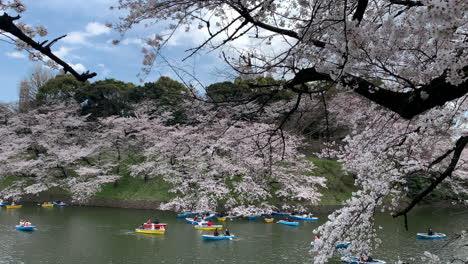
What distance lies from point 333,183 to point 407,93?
2210 cm

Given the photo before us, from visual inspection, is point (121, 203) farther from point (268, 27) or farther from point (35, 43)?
point (268, 27)

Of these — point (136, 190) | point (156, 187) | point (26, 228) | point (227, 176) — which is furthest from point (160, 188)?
point (26, 228)

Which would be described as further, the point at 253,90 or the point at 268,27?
the point at 253,90

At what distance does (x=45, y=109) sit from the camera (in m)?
29.5

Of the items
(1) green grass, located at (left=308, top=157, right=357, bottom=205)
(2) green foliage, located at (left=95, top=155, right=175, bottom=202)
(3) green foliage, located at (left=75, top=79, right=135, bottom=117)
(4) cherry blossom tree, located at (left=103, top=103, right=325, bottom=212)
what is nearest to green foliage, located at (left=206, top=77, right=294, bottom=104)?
(4) cherry blossom tree, located at (left=103, top=103, right=325, bottom=212)

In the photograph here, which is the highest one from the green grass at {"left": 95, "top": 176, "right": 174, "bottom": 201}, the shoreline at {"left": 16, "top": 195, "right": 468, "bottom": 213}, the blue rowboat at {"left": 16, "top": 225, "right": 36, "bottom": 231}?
the green grass at {"left": 95, "top": 176, "right": 174, "bottom": 201}

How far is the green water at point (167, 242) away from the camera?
11.6 meters

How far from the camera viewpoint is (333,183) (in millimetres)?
23766

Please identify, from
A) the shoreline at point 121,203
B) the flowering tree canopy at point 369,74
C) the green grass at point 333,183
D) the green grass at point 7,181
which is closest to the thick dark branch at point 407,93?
the flowering tree canopy at point 369,74

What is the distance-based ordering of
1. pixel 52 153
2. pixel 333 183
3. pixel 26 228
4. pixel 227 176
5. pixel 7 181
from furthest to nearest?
pixel 7 181
pixel 52 153
pixel 333 183
pixel 227 176
pixel 26 228

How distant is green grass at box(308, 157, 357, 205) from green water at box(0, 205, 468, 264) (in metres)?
3.45

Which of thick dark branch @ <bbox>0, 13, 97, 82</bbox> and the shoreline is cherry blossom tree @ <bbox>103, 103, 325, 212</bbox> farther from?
thick dark branch @ <bbox>0, 13, 97, 82</bbox>

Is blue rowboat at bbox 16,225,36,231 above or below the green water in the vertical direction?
above

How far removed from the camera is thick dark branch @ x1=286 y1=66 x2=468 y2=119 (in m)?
2.28
